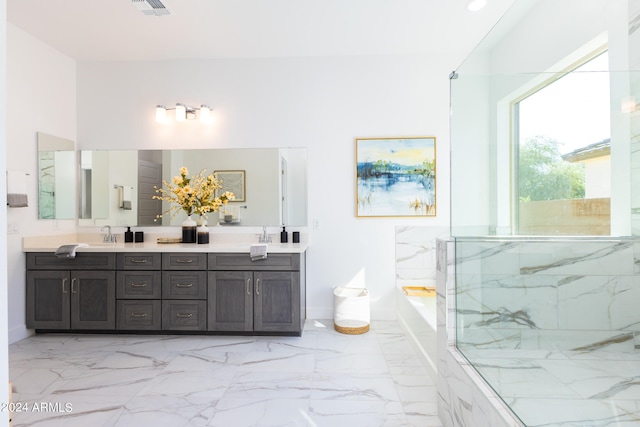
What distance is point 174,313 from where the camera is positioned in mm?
2896

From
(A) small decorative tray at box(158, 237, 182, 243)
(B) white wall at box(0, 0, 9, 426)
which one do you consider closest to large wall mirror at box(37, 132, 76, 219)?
(A) small decorative tray at box(158, 237, 182, 243)

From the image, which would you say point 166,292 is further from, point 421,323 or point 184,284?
point 421,323

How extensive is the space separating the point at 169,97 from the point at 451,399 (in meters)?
3.58

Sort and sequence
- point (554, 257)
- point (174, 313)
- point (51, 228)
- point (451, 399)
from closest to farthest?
point (554, 257) < point (451, 399) < point (174, 313) < point (51, 228)

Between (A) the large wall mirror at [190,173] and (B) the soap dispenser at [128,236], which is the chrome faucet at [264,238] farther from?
(B) the soap dispenser at [128,236]

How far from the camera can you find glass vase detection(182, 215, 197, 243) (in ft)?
10.8

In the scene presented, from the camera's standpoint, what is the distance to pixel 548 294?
4.87 feet

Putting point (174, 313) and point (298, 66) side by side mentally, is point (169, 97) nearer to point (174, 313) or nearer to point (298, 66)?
point (298, 66)

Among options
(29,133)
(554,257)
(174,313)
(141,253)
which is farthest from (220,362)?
(29,133)

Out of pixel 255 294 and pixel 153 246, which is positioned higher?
pixel 153 246

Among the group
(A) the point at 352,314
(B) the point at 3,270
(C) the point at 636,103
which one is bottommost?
(A) the point at 352,314

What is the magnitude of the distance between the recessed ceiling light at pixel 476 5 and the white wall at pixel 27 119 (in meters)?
3.75

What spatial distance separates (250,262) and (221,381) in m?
0.99

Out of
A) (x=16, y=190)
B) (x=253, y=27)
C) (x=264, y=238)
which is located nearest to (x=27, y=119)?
(x=16, y=190)
